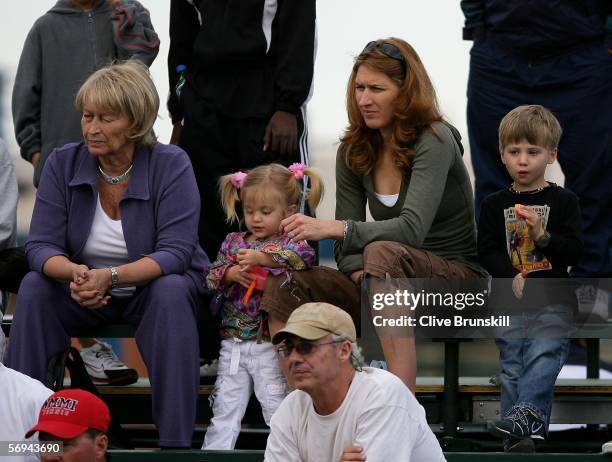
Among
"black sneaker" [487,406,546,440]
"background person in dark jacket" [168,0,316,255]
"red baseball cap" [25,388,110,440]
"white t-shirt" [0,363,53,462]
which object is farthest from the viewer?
"background person in dark jacket" [168,0,316,255]

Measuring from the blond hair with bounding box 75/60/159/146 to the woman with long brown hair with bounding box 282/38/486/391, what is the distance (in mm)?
702

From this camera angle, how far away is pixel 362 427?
4.29 metres

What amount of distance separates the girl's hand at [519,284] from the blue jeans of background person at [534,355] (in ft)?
0.25

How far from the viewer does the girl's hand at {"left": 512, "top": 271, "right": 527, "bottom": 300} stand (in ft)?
17.7

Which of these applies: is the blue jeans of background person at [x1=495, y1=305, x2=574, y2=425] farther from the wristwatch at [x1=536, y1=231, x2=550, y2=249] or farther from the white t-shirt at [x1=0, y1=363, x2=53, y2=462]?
the white t-shirt at [x1=0, y1=363, x2=53, y2=462]

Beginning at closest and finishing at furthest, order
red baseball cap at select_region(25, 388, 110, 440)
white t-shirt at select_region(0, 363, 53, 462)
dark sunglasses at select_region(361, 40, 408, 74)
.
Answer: red baseball cap at select_region(25, 388, 110, 440) < white t-shirt at select_region(0, 363, 53, 462) < dark sunglasses at select_region(361, 40, 408, 74)

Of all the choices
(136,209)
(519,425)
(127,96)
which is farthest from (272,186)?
(519,425)

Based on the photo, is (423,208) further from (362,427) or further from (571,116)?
(362,427)

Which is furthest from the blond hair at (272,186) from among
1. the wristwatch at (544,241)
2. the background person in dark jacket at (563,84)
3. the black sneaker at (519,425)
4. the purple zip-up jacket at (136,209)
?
the black sneaker at (519,425)

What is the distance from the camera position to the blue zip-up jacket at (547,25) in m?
6.18

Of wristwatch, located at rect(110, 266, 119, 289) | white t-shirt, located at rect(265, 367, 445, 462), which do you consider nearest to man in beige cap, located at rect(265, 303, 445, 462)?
white t-shirt, located at rect(265, 367, 445, 462)

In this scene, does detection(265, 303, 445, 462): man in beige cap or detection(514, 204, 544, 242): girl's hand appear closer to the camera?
detection(265, 303, 445, 462): man in beige cap

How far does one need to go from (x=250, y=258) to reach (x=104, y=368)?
961mm

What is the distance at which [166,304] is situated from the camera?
5305 mm
